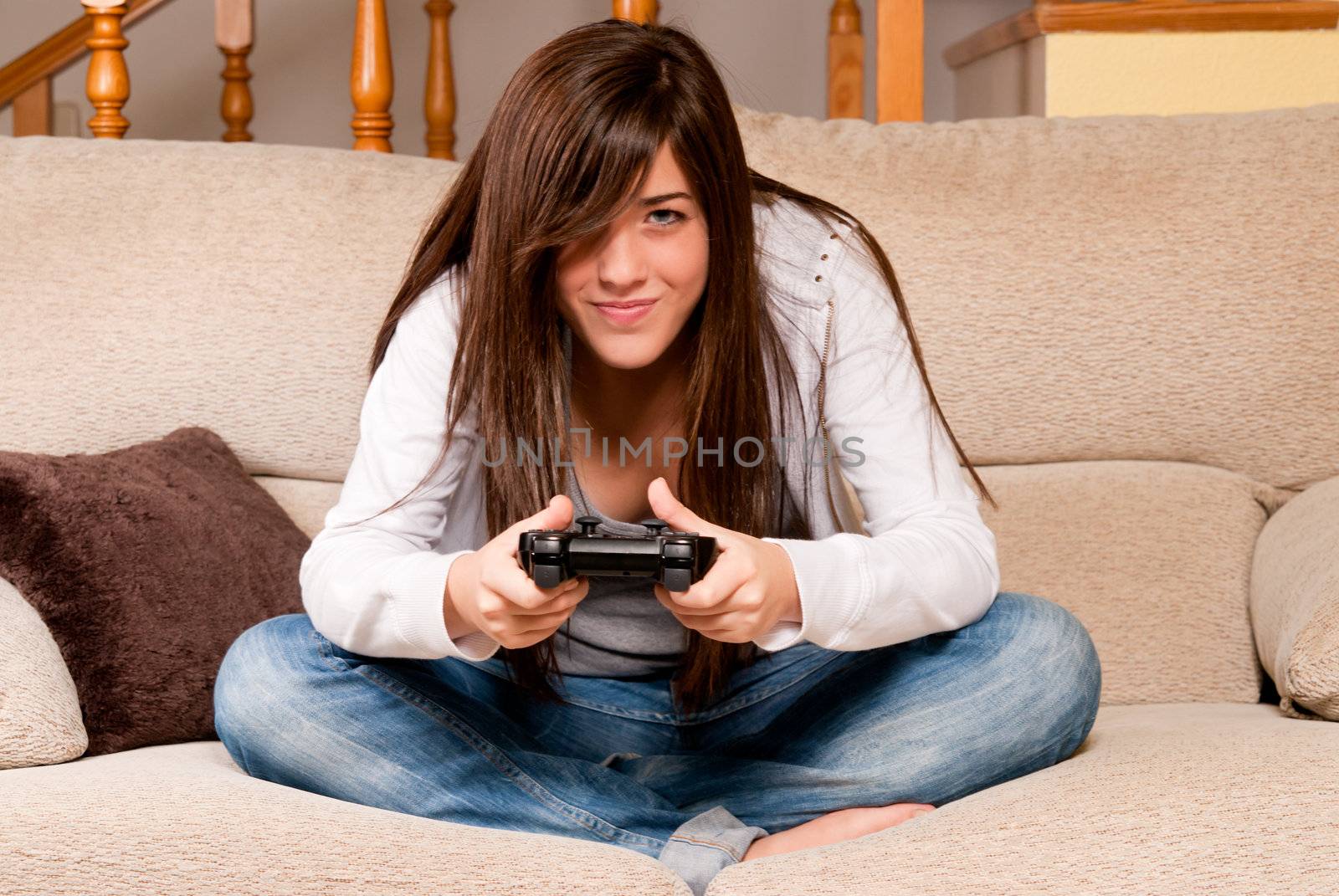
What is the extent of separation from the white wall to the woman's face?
2.13 m

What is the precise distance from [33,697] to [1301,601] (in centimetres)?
103

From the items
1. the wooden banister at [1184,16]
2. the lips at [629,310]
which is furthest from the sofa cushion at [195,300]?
the wooden banister at [1184,16]

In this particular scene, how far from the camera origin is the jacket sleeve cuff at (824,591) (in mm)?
860

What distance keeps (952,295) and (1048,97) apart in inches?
29.2

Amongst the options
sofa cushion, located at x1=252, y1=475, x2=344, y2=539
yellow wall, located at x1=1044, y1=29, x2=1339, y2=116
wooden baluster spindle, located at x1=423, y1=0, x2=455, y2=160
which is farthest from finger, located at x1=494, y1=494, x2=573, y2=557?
wooden baluster spindle, located at x1=423, y1=0, x2=455, y2=160

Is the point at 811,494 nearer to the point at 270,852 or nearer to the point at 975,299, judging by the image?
the point at 975,299

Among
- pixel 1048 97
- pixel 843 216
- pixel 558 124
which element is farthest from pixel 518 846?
pixel 1048 97

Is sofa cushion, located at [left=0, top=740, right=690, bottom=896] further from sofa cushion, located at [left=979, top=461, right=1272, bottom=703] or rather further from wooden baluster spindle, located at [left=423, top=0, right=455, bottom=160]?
wooden baluster spindle, located at [left=423, top=0, right=455, bottom=160]

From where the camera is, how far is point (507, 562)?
0.79 meters

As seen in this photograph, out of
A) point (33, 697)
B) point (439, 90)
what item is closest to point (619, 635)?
point (33, 697)

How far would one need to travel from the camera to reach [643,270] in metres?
0.94

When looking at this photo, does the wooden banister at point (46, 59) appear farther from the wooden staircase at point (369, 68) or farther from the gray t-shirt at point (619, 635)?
the gray t-shirt at point (619, 635)

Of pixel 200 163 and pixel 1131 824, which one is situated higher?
pixel 200 163

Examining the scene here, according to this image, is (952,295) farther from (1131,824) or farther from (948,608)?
(1131,824)
